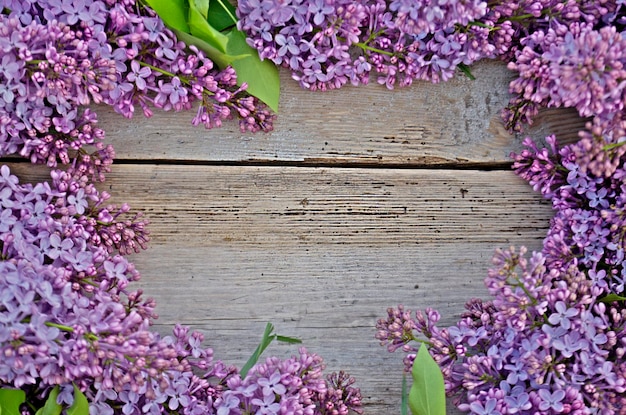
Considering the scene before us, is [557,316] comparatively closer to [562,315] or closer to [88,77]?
[562,315]

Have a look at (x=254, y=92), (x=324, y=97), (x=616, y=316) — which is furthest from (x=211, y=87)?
(x=616, y=316)

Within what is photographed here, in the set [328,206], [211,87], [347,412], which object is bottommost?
[347,412]

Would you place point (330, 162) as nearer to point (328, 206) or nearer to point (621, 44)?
point (328, 206)

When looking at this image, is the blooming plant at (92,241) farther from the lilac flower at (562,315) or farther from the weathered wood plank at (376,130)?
the lilac flower at (562,315)

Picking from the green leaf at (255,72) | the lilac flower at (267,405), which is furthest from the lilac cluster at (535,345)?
the green leaf at (255,72)

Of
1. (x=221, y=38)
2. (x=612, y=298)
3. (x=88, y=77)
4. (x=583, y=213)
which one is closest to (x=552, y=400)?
(x=612, y=298)

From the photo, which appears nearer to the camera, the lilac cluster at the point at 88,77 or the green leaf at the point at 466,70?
the lilac cluster at the point at 88,77

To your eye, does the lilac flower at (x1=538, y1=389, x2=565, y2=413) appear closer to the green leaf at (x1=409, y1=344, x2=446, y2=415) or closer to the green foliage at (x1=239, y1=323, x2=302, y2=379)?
the green leaf at (x1=409, y1=344, x2=446, y2=415)
